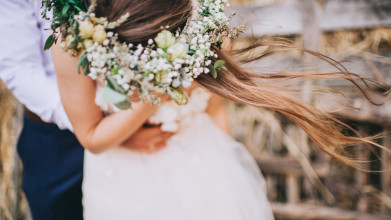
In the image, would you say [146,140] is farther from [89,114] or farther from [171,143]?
[89,114]

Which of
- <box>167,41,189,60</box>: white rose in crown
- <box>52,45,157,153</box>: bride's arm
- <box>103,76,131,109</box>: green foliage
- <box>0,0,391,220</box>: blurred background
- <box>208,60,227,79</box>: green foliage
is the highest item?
<box>167,41,189,60</box>: white rose in crown

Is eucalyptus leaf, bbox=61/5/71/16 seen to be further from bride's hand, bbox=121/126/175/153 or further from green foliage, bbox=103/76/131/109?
bride's hand, bbox=121/126/175/153

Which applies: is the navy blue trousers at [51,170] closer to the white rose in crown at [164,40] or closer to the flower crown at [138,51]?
the flower crown at [138,51]

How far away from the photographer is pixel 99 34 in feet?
2.27

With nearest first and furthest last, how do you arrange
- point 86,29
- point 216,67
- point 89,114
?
point 86,29 < point 216,67 < point 89,114

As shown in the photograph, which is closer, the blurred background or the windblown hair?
the windblown hair

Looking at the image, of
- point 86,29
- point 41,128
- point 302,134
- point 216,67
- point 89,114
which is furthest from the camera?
point 302,134

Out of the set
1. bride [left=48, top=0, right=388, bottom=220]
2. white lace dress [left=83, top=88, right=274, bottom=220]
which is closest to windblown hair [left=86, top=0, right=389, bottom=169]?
bride [left=48, top=0, right=388, bottom=220]

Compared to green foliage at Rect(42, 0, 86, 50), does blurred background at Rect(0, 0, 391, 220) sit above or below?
below

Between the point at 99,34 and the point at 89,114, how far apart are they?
1.07 feet

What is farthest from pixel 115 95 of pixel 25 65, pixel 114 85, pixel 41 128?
pixel 41 128

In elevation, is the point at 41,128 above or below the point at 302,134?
above

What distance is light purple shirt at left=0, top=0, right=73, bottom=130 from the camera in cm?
103

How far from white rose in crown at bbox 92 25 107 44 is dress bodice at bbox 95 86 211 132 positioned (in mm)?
307
